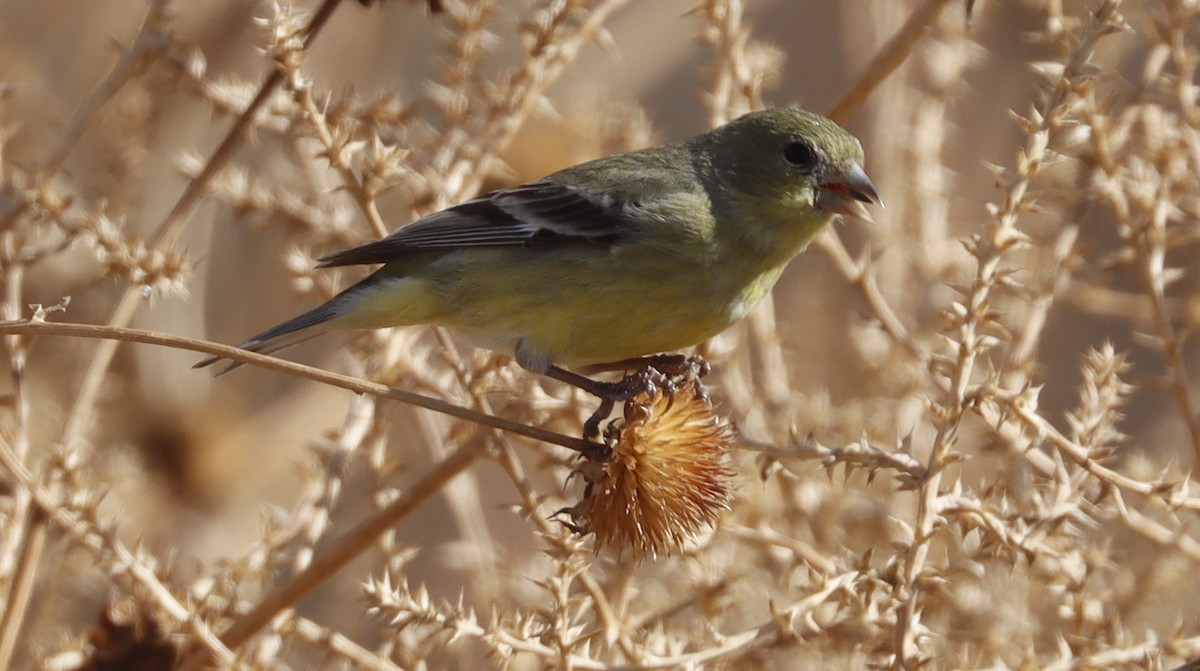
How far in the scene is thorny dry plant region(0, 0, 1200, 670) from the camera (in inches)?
94.9

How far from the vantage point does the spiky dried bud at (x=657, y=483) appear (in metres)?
2.41

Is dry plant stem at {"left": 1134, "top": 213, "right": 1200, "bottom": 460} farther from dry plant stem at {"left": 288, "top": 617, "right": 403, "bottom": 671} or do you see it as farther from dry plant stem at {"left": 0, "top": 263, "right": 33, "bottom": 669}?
dry plant stem at {"left": 0, "top": 263, "right": 33, "bottom": 669}

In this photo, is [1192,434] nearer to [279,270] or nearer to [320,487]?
[320,487]

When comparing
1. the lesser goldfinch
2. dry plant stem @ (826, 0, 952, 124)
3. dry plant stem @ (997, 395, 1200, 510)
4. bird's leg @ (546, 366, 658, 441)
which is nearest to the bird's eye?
the lesser goldfinch

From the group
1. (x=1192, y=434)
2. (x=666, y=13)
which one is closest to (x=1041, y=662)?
(x=1192, y=434)

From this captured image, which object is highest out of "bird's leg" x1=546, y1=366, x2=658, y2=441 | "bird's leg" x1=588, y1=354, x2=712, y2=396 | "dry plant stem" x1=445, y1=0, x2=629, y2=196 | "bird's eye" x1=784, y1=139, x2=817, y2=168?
"dry plant stem" x1=445, y1=0, x2=629, y2=196

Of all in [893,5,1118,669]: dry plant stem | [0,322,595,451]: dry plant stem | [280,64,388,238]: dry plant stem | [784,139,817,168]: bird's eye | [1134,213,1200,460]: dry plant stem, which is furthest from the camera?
[784,139,817,168]: bird's eye

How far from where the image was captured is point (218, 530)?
213 inches

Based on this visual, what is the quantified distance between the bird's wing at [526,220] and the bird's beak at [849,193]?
1.81 ft

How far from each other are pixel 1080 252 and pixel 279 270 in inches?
145

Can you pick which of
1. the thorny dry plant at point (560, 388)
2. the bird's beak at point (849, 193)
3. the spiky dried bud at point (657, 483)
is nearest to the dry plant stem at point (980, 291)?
the thorny dry plant at point (560, 388)

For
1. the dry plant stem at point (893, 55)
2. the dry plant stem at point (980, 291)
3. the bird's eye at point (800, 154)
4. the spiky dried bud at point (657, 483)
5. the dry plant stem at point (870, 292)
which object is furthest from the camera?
the bird's eye at point (800, 154)

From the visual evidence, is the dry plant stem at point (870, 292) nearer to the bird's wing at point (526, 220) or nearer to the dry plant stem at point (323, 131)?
the bird's wing at point (526, 220)

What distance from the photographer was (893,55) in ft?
8.97
